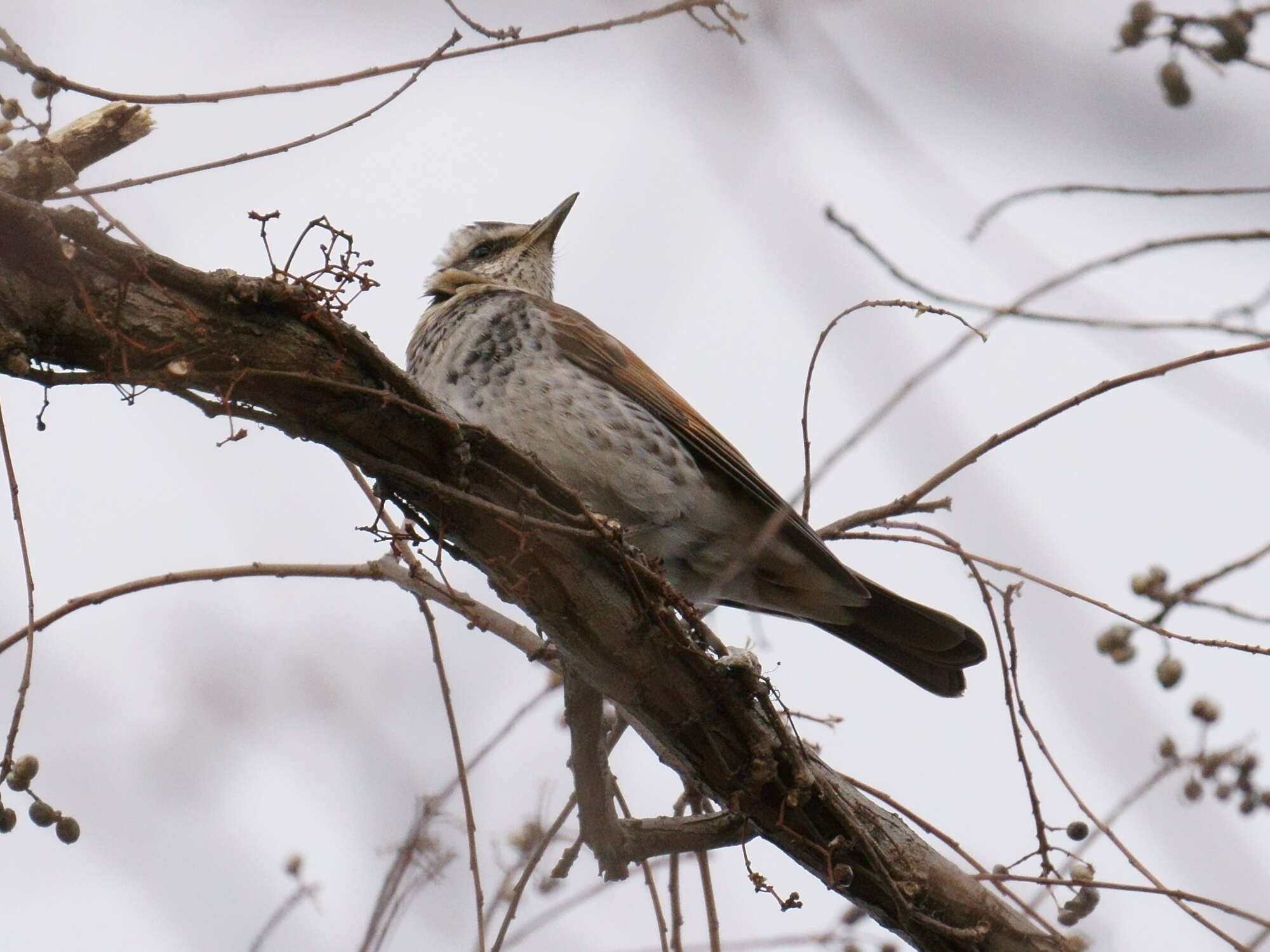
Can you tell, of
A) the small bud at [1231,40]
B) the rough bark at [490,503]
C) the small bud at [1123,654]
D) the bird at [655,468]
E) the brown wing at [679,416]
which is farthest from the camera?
the brown wing at [679,416]

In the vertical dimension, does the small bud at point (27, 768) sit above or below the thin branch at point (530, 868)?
below

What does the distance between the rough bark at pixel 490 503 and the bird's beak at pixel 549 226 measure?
366cm

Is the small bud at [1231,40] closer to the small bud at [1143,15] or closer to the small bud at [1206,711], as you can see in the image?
the small bud at [1143,15]

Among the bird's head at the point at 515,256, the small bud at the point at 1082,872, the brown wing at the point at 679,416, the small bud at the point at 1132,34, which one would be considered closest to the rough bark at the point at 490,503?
the small bud at the point at 1082,872

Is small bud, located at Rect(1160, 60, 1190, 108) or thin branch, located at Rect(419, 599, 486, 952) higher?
small bud, located at Rect(1160, 60, 1190, 108)

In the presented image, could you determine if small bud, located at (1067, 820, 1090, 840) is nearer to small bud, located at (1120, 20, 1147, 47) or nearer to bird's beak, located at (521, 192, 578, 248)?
small bud, located at (1120, 20, 1147, 47)

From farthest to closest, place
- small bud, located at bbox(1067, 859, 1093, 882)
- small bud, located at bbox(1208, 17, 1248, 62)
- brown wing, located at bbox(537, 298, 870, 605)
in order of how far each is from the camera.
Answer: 1. brown wing, located at bbox(537, 298, 870, 605)
2. small bud, located at bbox(1067, 859, 1093, 882)
3. small bud, located at bbox(1208, 17, 1248, 62)

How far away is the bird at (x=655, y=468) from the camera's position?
5020 mm

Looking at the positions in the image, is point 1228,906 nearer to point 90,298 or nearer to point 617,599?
point 617,599

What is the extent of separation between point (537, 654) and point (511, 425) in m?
0.87

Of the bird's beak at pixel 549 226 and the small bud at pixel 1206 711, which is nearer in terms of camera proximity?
the small bud at pixel 1206 711

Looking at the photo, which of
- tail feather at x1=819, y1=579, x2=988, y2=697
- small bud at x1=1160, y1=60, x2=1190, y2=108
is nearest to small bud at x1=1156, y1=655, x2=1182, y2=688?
tail feather at x1=819, y1=579, x2=988, y2=697

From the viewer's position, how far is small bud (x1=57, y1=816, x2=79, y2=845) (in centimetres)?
357

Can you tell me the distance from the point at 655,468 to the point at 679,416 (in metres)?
0.37
